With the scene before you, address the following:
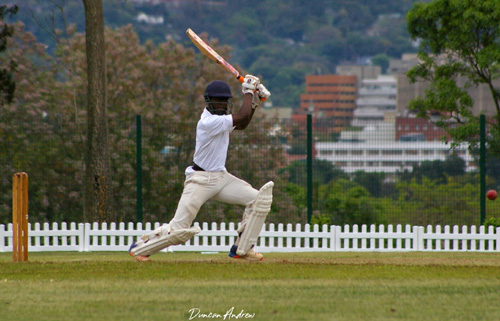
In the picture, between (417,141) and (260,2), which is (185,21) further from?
(417,141)

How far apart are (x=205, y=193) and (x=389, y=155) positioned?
8.99 m

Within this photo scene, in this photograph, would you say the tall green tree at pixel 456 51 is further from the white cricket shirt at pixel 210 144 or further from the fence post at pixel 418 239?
the white cricket shirt at pixel 210 144

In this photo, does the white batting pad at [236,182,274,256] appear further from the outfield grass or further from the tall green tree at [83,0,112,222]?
the tall green tree at [83,0,112,222]

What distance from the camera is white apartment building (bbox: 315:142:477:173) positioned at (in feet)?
57.8

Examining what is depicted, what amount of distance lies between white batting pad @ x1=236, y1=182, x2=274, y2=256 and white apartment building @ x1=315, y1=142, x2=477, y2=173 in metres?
7.98

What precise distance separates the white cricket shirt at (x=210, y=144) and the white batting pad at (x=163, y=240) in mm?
686

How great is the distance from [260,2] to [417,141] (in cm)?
17567

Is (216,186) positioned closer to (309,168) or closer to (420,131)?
(309,168)

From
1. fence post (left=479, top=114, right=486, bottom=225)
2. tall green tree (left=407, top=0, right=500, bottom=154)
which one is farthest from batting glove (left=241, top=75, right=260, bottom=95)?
tall green tree (left=407, top=0, right=500, bottom=154)

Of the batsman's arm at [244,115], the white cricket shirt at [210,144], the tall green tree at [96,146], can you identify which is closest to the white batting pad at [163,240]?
the white cricket shirt at [210,144]

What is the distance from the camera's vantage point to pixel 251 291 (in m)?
7.66

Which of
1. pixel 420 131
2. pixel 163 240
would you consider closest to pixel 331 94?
pixel 420 131

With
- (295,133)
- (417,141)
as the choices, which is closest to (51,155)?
(295,133)

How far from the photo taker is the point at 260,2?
628ft
